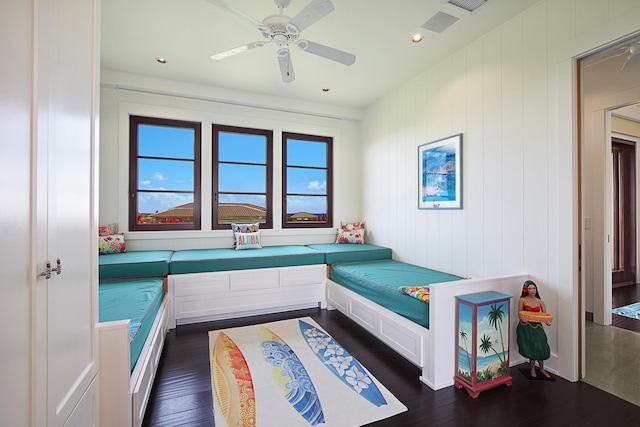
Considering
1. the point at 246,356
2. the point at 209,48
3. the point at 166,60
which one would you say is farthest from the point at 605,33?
the point at 166,60

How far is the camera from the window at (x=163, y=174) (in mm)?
3758

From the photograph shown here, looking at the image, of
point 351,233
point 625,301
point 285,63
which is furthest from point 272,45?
point 625,301

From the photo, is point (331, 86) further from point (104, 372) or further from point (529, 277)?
point (104, 372)

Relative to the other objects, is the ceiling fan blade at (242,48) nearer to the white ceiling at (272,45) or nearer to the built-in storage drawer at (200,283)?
the white ceiling at (272,45)

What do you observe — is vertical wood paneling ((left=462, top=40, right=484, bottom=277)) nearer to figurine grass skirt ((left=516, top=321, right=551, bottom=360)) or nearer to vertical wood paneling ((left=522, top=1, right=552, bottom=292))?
vertical wood paneling ((left=522, top=1, right=552, bottom=292))

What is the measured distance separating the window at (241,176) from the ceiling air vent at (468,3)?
2838 millimetres

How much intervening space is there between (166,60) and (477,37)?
10.6ft

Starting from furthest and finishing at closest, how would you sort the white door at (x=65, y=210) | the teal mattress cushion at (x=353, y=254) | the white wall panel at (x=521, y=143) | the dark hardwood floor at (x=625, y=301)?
the teal mattress cushion at (x=353, y=254)
the dark hardwood floor at (x=625, y=301)
the white wall panel at (x=521, y=143)
the white door at (x=65, y=210)

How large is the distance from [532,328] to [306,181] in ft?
11.1

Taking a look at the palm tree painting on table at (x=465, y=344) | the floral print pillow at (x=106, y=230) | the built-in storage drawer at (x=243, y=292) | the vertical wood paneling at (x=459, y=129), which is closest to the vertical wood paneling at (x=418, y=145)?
the vertical wood paneling at (x=459, y=129)

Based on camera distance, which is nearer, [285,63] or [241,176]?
[285,63]

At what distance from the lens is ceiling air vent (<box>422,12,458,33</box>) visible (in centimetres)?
239

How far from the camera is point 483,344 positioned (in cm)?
199

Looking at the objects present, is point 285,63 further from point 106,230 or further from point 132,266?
point 106,230
